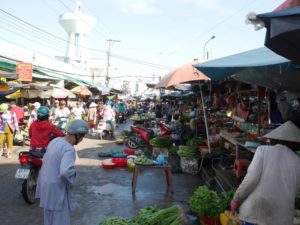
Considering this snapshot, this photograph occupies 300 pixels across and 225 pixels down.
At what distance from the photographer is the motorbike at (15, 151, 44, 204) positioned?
6.88 m

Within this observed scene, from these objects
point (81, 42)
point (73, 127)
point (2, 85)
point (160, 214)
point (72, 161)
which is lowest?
point (160, 214)

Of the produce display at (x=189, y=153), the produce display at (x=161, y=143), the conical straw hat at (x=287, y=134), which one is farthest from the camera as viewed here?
the produce display at (x=161, y=143)

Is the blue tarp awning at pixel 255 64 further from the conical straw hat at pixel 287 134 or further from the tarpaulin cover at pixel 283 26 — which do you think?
the tarpaulin cover at pixel 283 26

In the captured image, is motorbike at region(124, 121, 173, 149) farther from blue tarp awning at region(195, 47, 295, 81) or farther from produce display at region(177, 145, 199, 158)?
blue tarp awning at region(195, 47, 295, 81)

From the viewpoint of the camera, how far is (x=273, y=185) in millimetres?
3383

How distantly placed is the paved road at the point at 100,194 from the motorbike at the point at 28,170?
201 millimetres

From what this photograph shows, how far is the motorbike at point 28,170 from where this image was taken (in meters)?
6.88

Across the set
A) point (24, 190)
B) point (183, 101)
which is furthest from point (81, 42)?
point (24, 190)

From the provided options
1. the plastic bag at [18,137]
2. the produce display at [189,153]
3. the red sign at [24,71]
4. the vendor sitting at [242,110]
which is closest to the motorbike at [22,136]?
the plastic bag at [18,137]

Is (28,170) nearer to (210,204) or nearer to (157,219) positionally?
(157,219)

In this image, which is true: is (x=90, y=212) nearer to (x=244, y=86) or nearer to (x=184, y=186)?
(x=184, y=186)

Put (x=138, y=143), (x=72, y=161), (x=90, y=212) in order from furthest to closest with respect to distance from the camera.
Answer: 1. (x=138, y=143)
2. (x=90, y=212)
3. (x=72, y=161)

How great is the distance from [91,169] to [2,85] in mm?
4959

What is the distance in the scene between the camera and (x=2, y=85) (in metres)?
13.0
